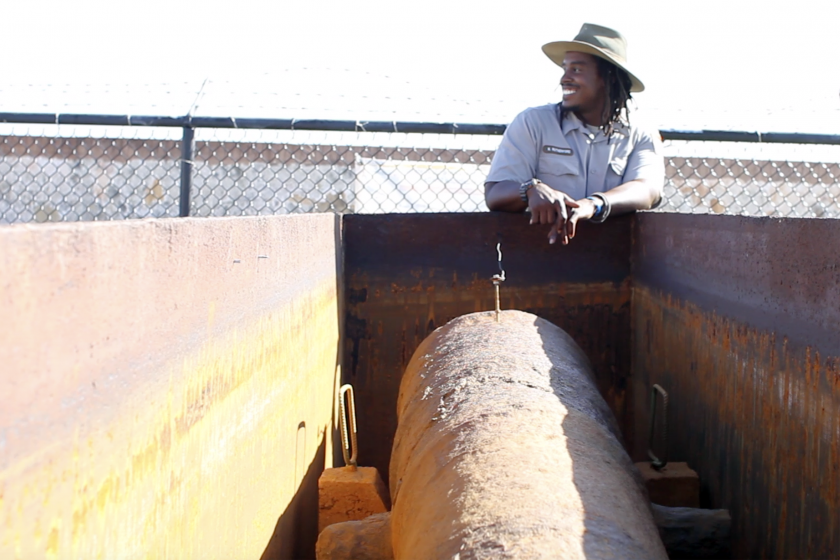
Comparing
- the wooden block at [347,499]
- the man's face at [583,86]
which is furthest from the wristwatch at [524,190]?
the wooden block at [347,499]

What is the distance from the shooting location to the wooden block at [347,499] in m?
2.75

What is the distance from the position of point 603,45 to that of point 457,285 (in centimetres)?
149

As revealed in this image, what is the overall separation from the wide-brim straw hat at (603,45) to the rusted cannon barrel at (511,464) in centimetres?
197

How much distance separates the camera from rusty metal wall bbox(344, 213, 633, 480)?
3887 mm

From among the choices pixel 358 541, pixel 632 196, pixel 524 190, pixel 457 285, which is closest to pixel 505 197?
pixel 524 190

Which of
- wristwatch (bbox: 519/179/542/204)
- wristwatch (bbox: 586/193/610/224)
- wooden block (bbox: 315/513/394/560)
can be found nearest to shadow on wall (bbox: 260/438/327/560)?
wooden block (bbox: 315/513/394/560)

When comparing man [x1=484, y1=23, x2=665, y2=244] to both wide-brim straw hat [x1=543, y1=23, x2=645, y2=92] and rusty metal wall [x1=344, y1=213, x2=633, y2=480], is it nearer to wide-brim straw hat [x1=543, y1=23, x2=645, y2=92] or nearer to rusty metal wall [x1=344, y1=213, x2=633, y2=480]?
wide-brim straw hat [x1=543, y1=23, x2=645, y2=92]

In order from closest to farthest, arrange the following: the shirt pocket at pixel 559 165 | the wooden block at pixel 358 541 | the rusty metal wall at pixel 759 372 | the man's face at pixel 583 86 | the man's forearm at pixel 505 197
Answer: the rusty metal wall at pixel 759 372 < the wooden block at pixel 358 541 < the man's forearm at pixel 505 197 < the shirt pocket at pixel 559 165 < the man's face at pixel 583 86

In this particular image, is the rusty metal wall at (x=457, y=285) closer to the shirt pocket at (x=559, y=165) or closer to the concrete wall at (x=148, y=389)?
the shirt pocket at (x=559, y=165)

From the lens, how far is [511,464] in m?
1.67

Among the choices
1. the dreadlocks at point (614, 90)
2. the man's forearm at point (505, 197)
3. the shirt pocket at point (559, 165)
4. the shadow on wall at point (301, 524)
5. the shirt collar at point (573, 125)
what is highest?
the dreadlocks at point (614, 90)

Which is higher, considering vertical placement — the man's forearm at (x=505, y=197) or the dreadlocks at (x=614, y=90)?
the dreadlocks at (x=614, y=90)

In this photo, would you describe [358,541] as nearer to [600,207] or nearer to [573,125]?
[600,207]

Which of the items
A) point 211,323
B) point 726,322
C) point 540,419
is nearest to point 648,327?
point 726,322
